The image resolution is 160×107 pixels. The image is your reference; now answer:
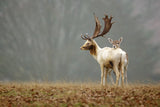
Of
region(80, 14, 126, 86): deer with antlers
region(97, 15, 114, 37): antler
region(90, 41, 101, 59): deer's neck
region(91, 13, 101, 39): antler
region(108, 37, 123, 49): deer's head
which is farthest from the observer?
region(97, 15, 114, 37): antler

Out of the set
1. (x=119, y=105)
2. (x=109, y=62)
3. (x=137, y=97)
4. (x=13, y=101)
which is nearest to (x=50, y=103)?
(x=13, y=101)

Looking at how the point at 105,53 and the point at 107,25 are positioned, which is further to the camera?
the point at 107,25

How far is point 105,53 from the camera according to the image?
1132 centimetres

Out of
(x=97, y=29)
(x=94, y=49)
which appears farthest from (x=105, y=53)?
(x=97, y=29)

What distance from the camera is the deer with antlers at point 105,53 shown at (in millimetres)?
10883

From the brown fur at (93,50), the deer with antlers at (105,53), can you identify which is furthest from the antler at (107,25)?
the brown fur at (93,50)

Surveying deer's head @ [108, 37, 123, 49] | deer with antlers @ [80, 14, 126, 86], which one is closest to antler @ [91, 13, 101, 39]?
deer with antlers @ [80, 14, 126, 86]

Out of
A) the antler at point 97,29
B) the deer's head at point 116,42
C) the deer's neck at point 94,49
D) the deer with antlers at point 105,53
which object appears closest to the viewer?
the deer with antlers at point 105,53

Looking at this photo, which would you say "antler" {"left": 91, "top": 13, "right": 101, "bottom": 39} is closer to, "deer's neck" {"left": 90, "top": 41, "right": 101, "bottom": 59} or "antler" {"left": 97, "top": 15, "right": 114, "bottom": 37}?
"antler" {"left": 97, "top": 15, "right": 114, "bottom": 37}

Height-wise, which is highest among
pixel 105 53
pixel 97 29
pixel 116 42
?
pixel 97 29

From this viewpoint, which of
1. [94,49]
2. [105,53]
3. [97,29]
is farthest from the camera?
[97,29]

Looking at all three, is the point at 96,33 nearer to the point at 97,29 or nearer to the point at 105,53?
the point at 97,29

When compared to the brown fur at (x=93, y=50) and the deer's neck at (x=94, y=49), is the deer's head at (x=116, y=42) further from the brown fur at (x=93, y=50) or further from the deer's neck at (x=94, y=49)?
the brown fur at (x=93, y=50)

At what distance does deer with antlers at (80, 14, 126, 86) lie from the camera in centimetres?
1088
